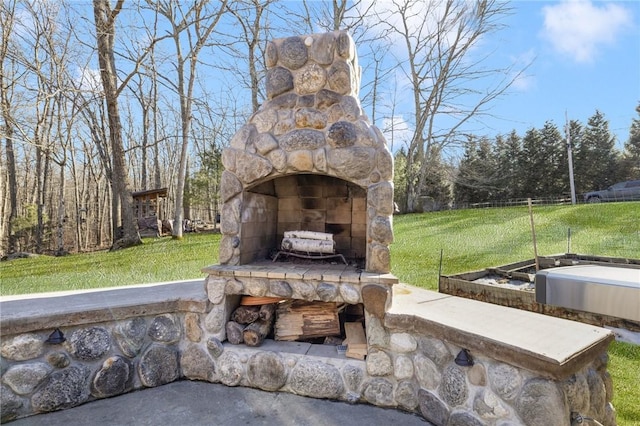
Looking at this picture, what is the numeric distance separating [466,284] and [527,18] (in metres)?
5.47

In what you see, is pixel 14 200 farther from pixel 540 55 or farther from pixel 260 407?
pixel 540 55

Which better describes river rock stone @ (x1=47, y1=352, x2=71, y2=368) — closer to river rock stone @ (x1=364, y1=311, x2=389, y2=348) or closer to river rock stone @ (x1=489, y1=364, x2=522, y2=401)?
river rock stone @ (x1=364, y1=311, x2=389, y2=348)

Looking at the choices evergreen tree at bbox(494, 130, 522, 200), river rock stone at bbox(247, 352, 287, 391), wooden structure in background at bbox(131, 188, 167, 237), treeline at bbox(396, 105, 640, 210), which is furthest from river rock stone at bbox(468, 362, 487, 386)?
evergreen tree at bbox(494, 130, 522, 200)

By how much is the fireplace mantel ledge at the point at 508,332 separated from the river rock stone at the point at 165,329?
5.71 ft

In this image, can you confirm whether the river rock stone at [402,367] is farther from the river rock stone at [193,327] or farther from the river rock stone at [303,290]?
the river rock stone at [193,327]

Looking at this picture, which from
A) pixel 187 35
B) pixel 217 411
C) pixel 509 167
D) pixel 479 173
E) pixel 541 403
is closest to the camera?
pixel 541 403

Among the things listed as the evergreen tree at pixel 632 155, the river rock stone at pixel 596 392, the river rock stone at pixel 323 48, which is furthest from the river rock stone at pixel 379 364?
the evergreen tree at pixel 632 155

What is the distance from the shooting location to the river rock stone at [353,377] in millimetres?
2363

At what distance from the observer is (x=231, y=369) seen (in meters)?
2.55

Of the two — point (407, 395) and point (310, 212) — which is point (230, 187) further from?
point (407, 395)

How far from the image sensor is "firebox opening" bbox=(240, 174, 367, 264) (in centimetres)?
326

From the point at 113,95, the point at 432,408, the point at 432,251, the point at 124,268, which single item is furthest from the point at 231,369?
the point at 113,95

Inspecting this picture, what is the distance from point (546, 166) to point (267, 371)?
20.3m

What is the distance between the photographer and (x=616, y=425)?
76.0 inches
